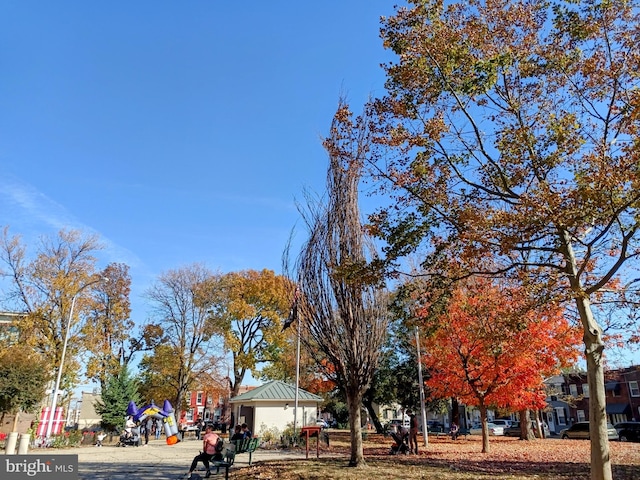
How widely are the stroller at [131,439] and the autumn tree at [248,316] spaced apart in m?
10.6

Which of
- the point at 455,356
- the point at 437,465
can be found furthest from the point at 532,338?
the point at 437,465

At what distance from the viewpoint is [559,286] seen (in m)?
10.1

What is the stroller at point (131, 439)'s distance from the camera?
1016 inches

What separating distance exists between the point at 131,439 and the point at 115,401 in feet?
18.0

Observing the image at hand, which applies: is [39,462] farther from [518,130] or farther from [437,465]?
[518,130]

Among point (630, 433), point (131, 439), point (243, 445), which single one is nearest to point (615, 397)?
point (630, 433)

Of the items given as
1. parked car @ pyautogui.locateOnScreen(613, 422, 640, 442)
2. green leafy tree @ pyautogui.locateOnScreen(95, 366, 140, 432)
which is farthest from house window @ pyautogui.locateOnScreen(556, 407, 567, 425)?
green leafy tree @ pyautogui.locateOnScreen(95, 366, 140, 432)

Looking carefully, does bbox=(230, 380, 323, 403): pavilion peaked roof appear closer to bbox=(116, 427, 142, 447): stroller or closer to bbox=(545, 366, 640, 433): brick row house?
bbox=(116, 427, 142, 447): stroller

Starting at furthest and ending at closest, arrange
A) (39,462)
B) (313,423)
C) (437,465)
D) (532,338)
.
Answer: (313,423), (532,338), (437,465), (39,462)

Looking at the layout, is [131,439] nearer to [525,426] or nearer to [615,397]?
[525,426]

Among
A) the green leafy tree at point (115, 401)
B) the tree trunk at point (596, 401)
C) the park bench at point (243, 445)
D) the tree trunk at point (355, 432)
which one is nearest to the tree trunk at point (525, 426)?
the tree trunk at point (355, 432)

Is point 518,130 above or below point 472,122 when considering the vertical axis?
below

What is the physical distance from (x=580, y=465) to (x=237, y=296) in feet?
91.7

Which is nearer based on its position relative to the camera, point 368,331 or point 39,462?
point 39,462
